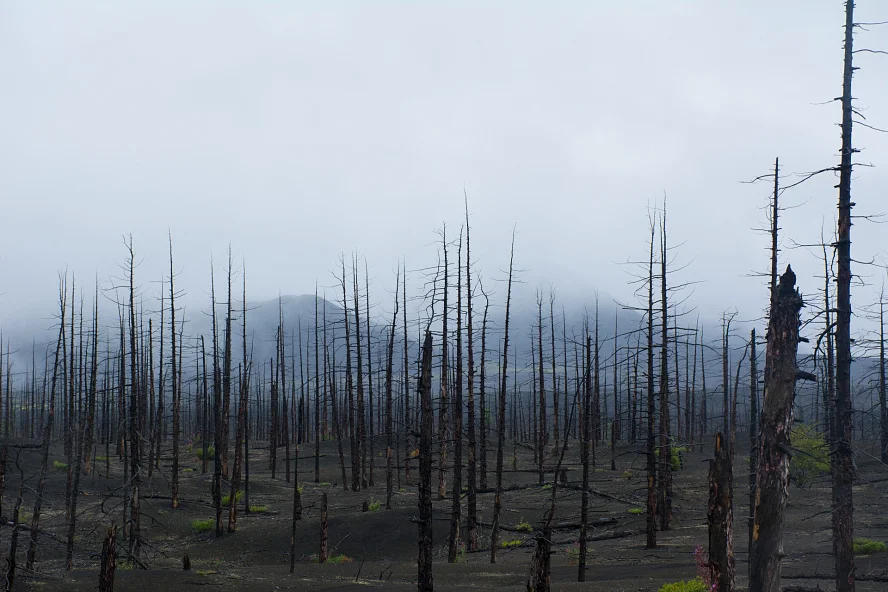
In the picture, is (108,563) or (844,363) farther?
(108,563)

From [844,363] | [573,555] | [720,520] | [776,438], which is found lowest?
[573,555]

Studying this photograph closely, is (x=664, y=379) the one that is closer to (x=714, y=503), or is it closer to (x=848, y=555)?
(x=848, y=555)

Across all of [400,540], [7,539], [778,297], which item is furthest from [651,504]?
[7,539]

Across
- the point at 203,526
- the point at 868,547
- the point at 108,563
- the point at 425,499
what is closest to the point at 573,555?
the point at 868,547

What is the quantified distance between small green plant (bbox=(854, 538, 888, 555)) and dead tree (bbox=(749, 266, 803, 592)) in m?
15.4

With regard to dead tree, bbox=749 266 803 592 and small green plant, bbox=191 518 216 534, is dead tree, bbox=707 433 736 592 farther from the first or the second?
small green plant, bbox=191 518 216 534

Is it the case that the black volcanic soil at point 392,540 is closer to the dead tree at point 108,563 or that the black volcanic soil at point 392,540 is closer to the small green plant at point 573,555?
the small green plant at point 573,555

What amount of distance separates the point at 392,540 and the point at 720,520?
74.6ft

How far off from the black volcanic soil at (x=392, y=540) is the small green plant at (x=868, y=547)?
77 cm

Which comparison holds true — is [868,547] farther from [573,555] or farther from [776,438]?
[776,438]

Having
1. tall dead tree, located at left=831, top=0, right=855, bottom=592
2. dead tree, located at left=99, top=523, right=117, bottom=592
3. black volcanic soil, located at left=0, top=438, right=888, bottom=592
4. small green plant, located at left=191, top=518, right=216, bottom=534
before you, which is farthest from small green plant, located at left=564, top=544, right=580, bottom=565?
small green plant, located at left=191, top=518, right=216, bottom=534

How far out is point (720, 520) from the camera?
10.7m

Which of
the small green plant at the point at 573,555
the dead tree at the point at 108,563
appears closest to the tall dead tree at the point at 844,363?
the small green plant at the point at 573,555

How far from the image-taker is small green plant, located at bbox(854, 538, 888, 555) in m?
22.0
